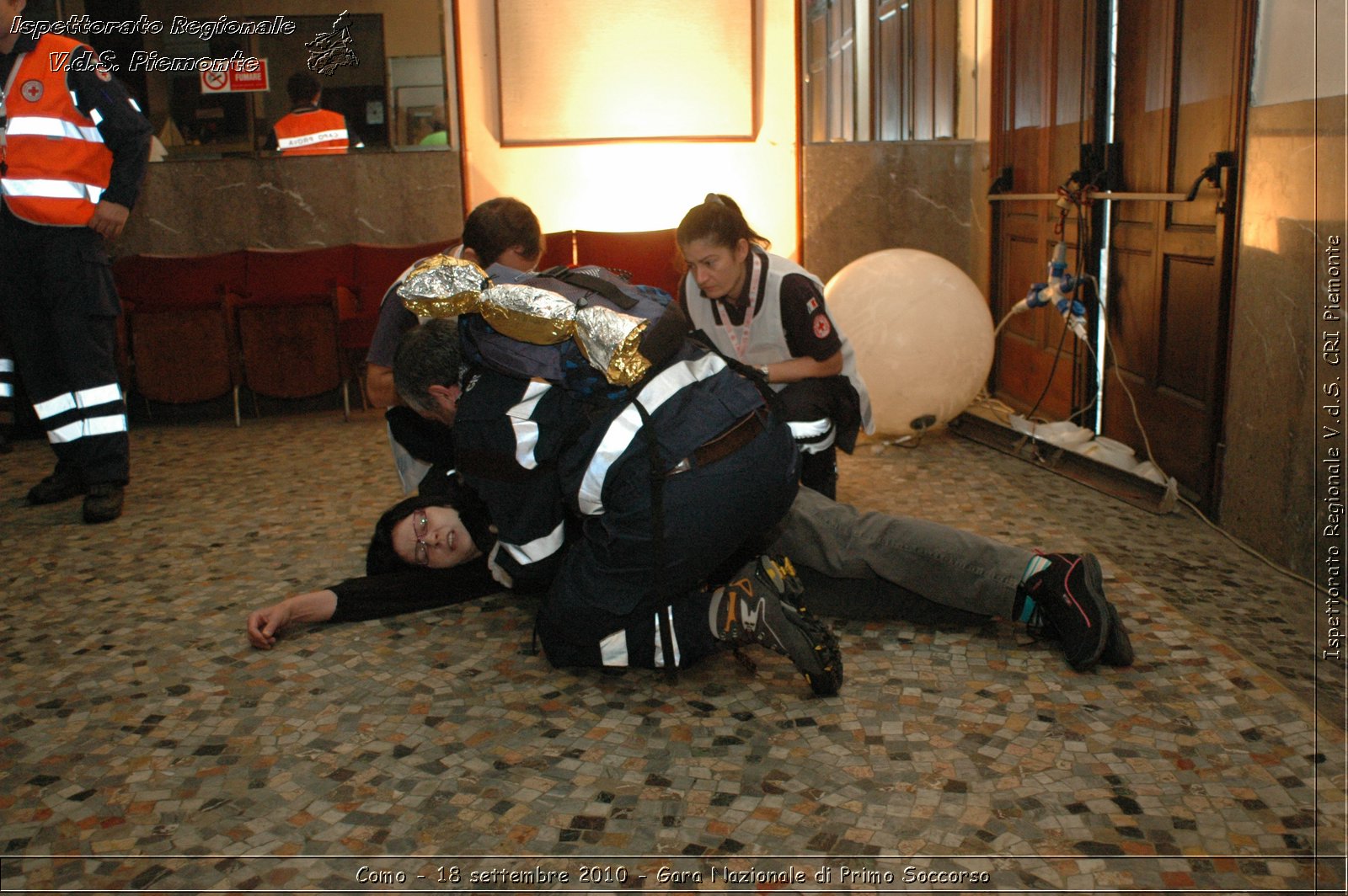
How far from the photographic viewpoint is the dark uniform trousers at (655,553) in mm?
2098

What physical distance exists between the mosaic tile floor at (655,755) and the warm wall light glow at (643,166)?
3.51m

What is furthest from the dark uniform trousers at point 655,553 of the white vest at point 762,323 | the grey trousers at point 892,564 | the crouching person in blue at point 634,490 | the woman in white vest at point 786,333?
the white vest at point 762,323

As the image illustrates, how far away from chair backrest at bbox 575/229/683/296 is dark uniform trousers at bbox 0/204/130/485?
2.49 m

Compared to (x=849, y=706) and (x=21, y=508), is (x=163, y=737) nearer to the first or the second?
(x=849, y=706)

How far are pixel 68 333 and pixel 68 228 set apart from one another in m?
0.34

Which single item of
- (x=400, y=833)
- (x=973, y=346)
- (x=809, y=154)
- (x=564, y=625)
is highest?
(x=809, y=154)

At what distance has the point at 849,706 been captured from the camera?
2.19m

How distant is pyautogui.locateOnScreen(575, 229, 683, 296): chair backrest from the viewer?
5656mm

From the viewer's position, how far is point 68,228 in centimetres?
362

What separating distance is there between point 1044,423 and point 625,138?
113 inches

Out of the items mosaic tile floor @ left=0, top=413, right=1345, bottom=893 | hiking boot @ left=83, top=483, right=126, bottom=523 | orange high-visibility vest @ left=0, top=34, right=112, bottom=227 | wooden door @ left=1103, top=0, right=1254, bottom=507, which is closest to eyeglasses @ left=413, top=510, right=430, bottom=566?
mosaic tile floor @ left=0, top=413, right=1345, bottom=893

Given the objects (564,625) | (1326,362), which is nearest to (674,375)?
(564,625)

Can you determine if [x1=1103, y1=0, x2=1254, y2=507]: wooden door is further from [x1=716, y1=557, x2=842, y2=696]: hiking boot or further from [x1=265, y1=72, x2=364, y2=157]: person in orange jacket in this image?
[x1=265, y1=72, x2=364, y2=157]: person in orange jacket

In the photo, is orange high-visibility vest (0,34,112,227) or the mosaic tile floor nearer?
the mosaic tile floor
